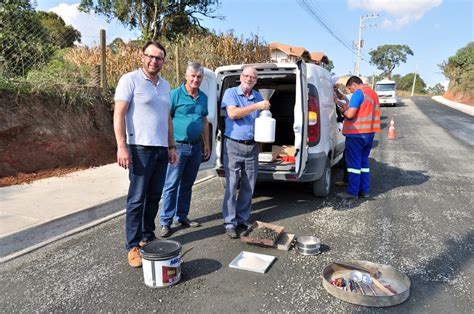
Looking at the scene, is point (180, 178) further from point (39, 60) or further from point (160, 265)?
point (39, 60)

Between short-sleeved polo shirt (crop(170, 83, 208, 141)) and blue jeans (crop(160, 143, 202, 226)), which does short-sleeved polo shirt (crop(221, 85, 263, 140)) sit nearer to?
short-sleeved polo shirt (crop(170, 83, 208, 141))

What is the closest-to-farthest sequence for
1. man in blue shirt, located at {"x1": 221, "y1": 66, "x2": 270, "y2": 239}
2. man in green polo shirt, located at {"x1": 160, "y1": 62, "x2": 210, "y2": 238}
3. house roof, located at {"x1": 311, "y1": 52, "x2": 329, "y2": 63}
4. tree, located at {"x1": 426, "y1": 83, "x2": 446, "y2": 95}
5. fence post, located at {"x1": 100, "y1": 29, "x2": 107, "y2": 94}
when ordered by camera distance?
man in blue shirt, located at {"x1": 221, "y1": 66, "x2": 270, "y2": 239}, man in green polo shirt, located at {"x1": 160, "y1": 62, "x2": 210, "y2": 238}, fence post, located at {"x1": 100, "y1": 29, "x2": 107, "y2": 94}, house roof, located at {"x1": 311, "y1": 52, "x2": 329, "y2": 63}, tree, located at {"x1": 426, "y1": 83, "x2": 446, "y2": 95}

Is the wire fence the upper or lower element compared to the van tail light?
upper

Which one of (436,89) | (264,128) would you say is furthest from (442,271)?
(436,89)

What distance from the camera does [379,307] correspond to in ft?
9.11

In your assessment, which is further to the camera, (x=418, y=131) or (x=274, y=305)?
(x=418, y=131)

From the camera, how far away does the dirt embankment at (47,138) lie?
6.17 metres

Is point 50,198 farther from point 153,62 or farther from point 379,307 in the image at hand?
point 379,307

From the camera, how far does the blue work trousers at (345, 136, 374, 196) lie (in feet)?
18.3

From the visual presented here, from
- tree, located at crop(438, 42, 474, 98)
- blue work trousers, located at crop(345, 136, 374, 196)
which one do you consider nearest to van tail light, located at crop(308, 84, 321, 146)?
blue work trousers, located at crop(345, 136, 374, 196)

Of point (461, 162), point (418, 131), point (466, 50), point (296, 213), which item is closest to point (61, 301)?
point (296, 213)

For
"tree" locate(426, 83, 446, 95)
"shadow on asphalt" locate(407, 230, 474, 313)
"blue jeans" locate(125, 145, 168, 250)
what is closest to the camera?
"shadow on asphalt" locate(407, 230, 474, 313)

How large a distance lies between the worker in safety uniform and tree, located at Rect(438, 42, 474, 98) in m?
38.0

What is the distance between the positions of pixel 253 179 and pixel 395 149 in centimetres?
776
